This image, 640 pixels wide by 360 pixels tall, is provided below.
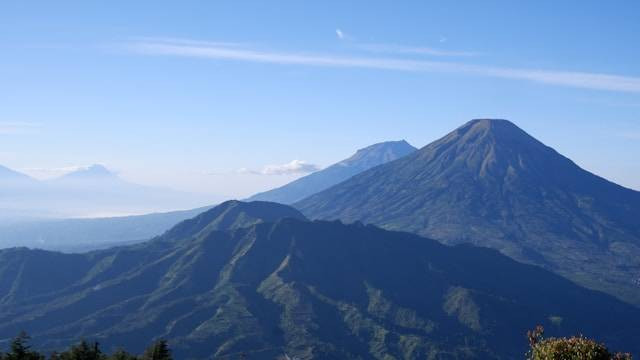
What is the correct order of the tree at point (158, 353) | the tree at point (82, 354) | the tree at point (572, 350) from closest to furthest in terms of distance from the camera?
1. the tree at point (572, 350)
2. the tree at point (158, 353)
3. the tree at point (82, 354)

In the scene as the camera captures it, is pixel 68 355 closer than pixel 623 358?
No

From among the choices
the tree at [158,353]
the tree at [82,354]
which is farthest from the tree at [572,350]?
the tree at [82,354]

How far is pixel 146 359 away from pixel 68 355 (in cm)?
987

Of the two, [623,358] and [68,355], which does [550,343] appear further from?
[68,355]

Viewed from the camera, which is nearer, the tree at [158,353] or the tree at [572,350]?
the tree at [572,350]

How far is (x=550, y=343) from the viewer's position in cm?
4181

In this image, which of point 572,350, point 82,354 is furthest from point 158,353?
point 572,350

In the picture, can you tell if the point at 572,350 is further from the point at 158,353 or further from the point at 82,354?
the point at 82,354

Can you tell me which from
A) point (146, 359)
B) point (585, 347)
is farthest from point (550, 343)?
point (146, 359)

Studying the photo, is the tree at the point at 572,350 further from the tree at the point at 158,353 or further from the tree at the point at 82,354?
the tree at the point at 82,354

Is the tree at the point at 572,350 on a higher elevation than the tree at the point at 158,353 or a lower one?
higher

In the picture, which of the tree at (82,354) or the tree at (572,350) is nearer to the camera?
the tree at (572,350)

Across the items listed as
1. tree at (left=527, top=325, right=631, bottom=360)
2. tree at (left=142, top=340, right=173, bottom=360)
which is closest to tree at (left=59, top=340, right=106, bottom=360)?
tree at (left=142, top=340, right=173, bottom=360)

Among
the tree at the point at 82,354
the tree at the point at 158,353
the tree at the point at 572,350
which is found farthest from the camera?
the tree at the point at 82,354
